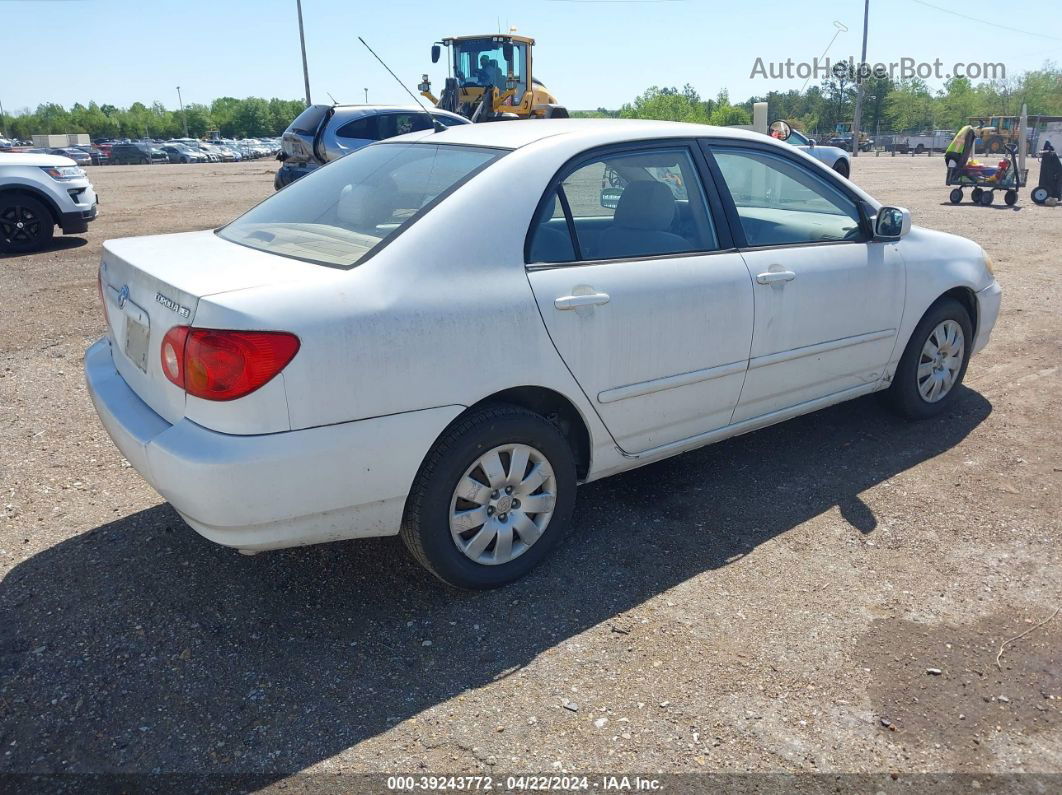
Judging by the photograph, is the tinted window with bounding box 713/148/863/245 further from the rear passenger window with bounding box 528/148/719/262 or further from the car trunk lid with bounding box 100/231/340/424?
the car trunk lid with bounding box 100/231/340/424

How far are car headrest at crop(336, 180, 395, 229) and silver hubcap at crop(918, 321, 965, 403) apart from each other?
3.13 m

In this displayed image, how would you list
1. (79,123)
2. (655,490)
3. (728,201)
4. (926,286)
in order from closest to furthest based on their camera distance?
1. (728,201)
2. (655,490)
3. (926,286)
4. (79,123)

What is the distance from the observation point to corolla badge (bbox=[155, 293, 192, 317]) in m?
2.64

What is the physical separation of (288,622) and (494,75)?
20.1 m

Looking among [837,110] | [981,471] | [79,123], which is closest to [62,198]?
[981,471]

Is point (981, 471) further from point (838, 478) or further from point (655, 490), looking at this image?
point (655, 490)

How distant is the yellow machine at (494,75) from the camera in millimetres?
20797

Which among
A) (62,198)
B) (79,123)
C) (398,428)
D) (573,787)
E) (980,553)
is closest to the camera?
(573,787)

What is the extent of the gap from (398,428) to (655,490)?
68.7 inches

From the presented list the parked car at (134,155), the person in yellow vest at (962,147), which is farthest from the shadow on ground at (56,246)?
the parked car at (134,155)

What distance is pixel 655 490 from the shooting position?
4.13 m

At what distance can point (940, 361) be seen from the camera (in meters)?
4.84

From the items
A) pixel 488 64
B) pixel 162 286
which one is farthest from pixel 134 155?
pixel 162 286

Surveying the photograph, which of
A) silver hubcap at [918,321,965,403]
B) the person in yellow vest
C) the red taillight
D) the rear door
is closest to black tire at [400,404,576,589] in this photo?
the rear door
